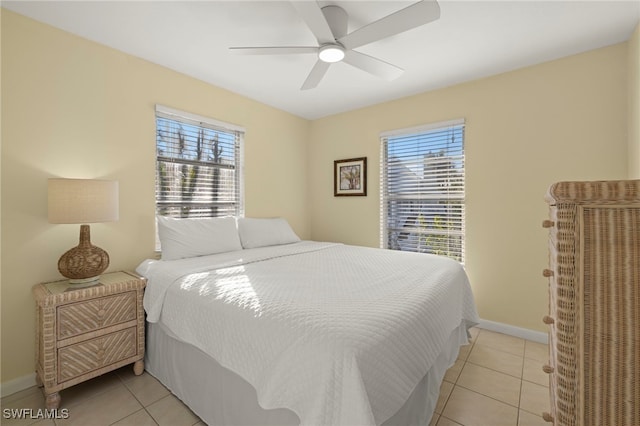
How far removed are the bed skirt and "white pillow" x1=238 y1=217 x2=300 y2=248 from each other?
3.90 feet

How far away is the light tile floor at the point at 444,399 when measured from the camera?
1.67 m

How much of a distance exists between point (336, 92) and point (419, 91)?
930mm

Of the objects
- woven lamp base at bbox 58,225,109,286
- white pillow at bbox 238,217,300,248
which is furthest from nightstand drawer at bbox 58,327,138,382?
white pillow at bbox 238,217,300,248

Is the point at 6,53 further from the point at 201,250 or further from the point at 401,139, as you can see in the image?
the point at 401,139

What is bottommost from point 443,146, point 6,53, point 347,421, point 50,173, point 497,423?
point 497,423

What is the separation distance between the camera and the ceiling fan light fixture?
1933mm

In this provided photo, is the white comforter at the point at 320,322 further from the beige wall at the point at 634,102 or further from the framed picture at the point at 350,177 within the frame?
the framed picture at the point at 350,177

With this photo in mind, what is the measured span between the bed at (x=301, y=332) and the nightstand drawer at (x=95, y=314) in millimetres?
144

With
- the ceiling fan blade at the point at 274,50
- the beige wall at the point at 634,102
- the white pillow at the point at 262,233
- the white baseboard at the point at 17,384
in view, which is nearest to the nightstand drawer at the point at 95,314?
the white baseboard at the point at 17,384

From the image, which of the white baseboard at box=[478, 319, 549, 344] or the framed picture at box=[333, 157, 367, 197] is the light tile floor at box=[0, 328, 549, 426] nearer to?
the white baseboard at box=[478, 319, 549, 344]

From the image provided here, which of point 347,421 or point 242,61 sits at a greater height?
point 242,61

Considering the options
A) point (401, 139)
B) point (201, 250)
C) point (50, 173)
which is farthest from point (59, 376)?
point (401, 139)

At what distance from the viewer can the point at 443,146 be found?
10.4 feet

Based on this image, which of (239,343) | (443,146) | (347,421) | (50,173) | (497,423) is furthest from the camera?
(443,146)
